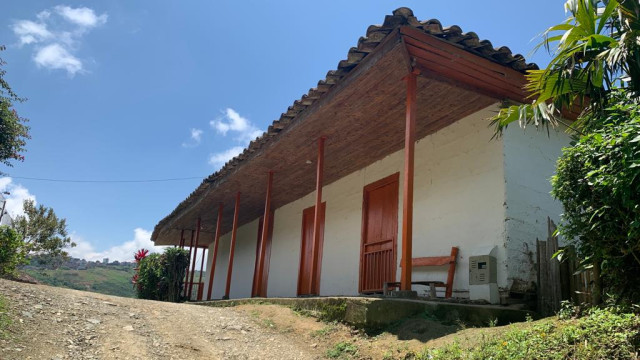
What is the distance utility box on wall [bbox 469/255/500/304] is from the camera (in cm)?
678

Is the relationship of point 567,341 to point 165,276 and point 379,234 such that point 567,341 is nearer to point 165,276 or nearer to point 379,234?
point 379,234

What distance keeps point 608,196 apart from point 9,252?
36.0 feet

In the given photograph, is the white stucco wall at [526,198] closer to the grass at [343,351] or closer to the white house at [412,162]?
the white house at [412,162]

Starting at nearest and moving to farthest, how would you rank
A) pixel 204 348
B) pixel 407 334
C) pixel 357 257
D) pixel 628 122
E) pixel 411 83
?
pixel 628 122, pixel 407 334, pixel 204 348, pixel 411 83, pixel 357 257

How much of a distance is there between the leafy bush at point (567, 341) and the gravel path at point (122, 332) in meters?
1.83

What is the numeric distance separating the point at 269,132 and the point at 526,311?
505cm

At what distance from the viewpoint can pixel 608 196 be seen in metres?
3.88

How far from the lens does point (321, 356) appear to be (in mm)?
5324

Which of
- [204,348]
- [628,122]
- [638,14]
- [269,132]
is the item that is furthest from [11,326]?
[638,14]

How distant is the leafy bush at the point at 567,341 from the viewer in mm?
3341

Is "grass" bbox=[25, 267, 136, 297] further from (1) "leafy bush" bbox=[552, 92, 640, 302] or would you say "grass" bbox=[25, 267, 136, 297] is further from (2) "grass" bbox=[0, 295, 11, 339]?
(1) "leafy bush" bbox=[552, 92, 640, 302]

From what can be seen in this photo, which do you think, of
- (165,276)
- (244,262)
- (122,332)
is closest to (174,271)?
(165,276)

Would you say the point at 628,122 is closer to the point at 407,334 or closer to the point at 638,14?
the point at 638,14

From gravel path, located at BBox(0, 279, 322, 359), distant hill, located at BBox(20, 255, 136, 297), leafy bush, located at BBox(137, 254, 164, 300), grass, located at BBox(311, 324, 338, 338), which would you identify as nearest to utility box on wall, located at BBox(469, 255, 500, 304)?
grass, located at BBox(311, 324, 338, 338)
